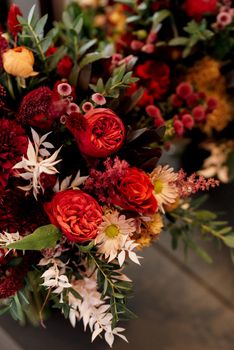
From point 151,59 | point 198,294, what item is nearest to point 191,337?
point 198,294

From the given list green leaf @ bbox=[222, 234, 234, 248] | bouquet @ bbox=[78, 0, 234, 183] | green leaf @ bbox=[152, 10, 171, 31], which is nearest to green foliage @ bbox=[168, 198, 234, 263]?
green leaf @ bbox=[222, 234, 234, 248]

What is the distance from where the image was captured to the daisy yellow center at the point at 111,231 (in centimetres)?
65

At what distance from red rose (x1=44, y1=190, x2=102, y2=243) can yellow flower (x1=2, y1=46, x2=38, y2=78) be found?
185 millimetres

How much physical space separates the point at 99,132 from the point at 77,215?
11 centimetres

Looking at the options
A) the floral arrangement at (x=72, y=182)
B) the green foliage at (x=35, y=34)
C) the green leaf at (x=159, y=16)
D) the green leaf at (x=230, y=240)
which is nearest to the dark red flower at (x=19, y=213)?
the floral arrangement at (x=72, y=182)

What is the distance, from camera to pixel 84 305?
0.74m

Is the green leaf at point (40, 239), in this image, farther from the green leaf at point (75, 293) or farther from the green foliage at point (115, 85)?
the green foliage at point (115, 85)

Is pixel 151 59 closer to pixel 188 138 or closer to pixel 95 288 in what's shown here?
pixel 188 138

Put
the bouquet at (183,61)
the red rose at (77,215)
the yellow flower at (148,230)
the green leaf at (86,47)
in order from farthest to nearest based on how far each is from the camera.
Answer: the bouquet at (183,61) < the green leaf at (86,47) < the yellow flower at (148,230) < the red rose at (77,215)

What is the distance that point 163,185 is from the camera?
689mm

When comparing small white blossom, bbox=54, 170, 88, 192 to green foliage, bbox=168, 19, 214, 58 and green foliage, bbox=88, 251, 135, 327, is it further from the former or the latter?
green foliage, bbox=168, 19, 214, 58

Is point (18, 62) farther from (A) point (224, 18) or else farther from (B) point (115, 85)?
(A) point (224, 18)

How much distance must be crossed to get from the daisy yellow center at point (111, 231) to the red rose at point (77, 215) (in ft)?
0.10

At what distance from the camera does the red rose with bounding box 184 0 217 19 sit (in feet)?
3.09
